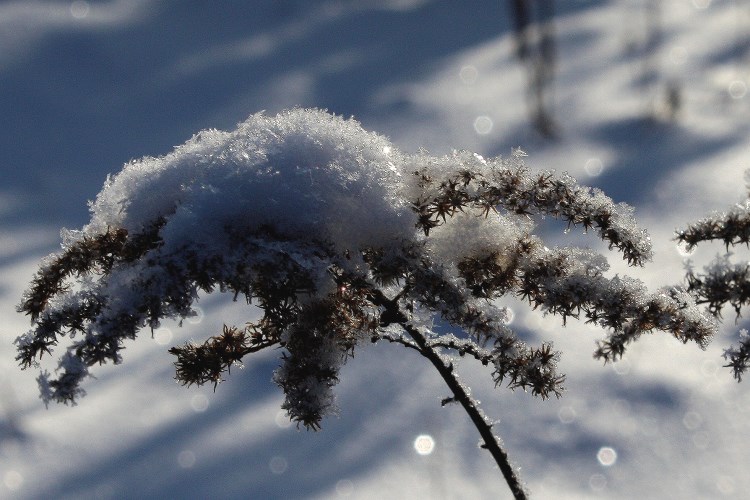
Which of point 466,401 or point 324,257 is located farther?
point 466,401

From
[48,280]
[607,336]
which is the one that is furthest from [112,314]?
[607,336]

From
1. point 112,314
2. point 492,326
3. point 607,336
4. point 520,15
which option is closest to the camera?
point 112,314

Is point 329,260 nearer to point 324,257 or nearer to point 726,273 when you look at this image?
point 324,257

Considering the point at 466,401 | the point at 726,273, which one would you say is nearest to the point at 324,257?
the point at 466,401

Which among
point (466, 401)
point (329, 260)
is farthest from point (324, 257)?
point (466, 401)

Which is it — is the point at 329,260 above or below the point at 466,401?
above

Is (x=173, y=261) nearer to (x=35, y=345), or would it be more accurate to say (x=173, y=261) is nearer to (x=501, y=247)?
(x=35, y=345)

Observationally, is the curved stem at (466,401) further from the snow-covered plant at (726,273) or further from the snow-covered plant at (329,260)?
the snow-covered plant at (726,273)
